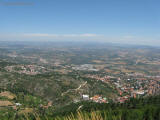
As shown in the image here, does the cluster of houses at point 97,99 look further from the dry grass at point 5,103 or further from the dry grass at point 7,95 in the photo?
the dry grass at point 7,95

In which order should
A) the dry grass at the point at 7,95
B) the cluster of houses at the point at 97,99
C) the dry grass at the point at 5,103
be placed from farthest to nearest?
the dry grass at the point at 7,95, the cluster of houses at the point at 97,99, the dry grass at the point at 5,103

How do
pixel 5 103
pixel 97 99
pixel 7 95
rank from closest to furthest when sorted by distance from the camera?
pixel 5 103 < pixel 7 95 < pixel 97 99

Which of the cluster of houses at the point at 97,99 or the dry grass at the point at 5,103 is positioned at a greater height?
the dry grass at the point at 5,103

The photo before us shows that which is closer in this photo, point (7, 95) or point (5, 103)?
point (5, 103)

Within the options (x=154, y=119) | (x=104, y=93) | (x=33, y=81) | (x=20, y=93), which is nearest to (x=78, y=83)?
(x=104, y=93)

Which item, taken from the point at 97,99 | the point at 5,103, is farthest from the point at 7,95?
the point at 97,99

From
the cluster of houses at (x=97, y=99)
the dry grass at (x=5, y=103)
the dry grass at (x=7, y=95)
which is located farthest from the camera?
the dry grass at (x=7, y=95)

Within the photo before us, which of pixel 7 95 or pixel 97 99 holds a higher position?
pixel 7 95

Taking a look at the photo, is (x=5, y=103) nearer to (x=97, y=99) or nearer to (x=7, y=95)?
(x=7, y=95)

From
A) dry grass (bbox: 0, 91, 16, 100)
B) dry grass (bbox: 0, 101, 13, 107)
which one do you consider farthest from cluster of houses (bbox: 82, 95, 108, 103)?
dry grass (bbox: 0, 91, 16, 100)

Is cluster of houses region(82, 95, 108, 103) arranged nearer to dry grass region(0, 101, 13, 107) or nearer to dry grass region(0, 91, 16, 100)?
dry grass region(0, 101, 13, 107)

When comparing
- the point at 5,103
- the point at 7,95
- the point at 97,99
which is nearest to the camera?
the point at 5,103

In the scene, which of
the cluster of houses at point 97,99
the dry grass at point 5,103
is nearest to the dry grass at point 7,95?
the dry grass at point 5,103
